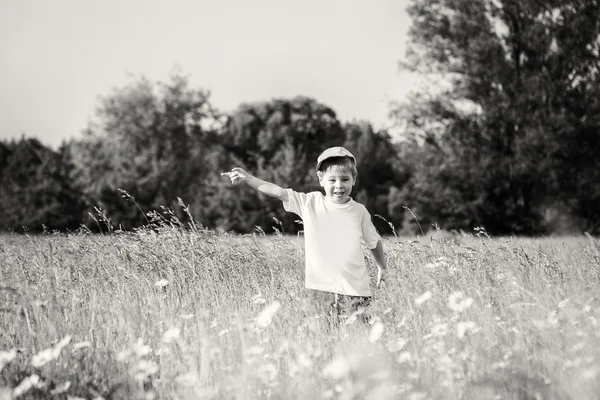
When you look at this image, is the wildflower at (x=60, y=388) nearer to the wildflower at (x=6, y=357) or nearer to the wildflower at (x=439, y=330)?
the wildflower at (x=6, y=357)

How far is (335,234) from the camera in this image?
388 cm

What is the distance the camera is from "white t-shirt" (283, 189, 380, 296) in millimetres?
3797

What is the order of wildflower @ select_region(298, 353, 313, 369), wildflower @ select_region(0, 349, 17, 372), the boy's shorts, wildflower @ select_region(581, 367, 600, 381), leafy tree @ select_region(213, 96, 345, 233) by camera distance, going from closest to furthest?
wildflower @ select_region(581, 367, 600, 381) → wildflower @ select_region(298, 353, 313, 369) → wildflower @ select_region(0, 349, 17, 372) → the boy's shorts → leafy tree @ select_region(213, 96, 345, 233)

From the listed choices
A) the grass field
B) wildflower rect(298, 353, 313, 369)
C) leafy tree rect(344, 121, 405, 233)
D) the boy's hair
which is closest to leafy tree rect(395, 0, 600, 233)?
leafy tree rect(344, 121, 405, 233)

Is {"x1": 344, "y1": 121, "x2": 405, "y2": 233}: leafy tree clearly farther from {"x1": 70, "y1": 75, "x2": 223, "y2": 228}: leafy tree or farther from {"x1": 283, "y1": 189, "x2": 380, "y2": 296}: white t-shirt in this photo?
{"x1": 283, "y1": 189, "x2": 380, "y2": 296}: white t-shirt

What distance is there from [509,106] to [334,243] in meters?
20.2

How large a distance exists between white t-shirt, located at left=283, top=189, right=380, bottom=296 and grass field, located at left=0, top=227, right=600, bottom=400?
0.27 meters

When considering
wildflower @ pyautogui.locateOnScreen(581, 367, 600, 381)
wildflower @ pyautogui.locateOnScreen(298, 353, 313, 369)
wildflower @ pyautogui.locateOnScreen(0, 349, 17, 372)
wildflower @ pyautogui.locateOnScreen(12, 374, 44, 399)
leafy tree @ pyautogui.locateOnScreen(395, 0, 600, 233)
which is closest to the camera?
wildflower @ pyautogui.locateOnScreen(581, 367, 600, 381)

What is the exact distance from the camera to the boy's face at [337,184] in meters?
3.93

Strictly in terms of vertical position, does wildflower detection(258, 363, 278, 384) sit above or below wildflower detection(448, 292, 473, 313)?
below


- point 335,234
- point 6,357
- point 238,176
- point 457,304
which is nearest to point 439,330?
point 457,304

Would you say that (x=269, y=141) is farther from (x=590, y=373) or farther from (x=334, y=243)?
(x=590, y=373)

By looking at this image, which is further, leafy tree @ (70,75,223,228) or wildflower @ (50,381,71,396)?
leafy tree @ (70,75,223,228)

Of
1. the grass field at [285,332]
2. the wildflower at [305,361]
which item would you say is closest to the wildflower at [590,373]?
the grass field at [285,332]
